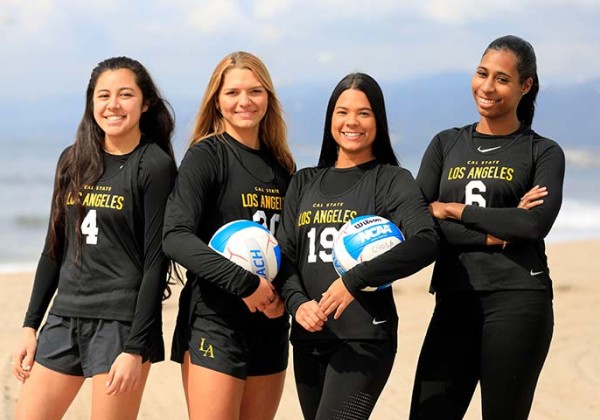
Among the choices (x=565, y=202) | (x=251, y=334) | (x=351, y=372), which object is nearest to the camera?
(x=351, y=372)

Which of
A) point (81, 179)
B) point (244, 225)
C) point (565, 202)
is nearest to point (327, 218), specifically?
point (244, 225)

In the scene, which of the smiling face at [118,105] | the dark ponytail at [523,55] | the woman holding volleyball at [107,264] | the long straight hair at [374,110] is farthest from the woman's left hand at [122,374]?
the dark ponytail at [523,55]

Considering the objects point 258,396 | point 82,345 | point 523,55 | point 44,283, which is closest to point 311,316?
point 258,396

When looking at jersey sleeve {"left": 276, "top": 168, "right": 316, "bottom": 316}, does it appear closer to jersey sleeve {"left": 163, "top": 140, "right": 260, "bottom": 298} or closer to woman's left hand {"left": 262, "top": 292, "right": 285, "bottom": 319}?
woman's left hand {"left": 262, "top": 292, "right": 285, "bottom": 319}

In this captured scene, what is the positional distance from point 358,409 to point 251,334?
648 mm

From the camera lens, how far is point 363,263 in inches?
181

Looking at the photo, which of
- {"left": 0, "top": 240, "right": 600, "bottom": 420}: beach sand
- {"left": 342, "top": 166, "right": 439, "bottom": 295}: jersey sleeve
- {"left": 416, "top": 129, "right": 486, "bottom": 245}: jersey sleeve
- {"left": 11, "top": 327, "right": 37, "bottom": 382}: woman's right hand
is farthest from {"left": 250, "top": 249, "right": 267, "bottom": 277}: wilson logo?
{"left": 0, "top": 240, "right": 600, "bottom": 420}: beach sand

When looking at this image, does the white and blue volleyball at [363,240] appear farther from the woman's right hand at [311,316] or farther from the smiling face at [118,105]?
the smiling face at [118,105]

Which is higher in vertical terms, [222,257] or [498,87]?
[498,87]

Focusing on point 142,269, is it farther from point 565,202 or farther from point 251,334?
point 565,202

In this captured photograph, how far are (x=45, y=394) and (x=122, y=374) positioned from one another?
440mm

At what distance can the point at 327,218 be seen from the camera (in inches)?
190

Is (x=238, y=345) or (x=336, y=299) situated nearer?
(x=336, y=299)

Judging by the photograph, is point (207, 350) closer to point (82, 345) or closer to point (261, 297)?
point (261, 297)
